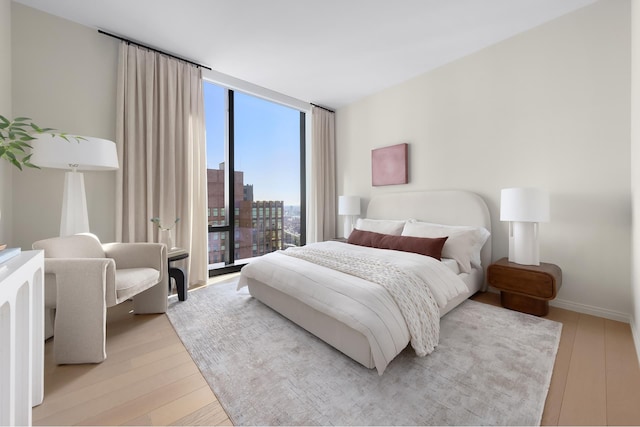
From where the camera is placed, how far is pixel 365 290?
5.17 ft

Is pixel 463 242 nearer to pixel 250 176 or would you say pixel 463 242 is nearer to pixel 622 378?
pixel 622 378

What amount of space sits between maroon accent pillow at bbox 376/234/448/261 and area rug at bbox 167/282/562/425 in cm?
61

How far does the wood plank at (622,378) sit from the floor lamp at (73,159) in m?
3.44

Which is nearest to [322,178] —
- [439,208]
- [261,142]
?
[261,142]

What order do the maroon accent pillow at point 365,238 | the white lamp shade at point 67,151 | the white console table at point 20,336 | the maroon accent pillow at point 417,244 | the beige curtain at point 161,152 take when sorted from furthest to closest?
the maroon accent pillow at point 365,238
the beige curtain at point 161,152
the maroon accent pillow at point 417,244
the white lamp shade at point 67,151
the white console table at point 20,336

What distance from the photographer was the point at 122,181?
2604mm

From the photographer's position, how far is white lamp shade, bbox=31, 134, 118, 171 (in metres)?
1.84

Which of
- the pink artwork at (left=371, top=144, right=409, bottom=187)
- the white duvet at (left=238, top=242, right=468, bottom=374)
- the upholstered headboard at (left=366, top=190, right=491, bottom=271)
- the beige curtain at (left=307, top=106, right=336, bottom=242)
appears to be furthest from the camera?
the beige curtain at (left=307, top=106, right=336, bottom=242)

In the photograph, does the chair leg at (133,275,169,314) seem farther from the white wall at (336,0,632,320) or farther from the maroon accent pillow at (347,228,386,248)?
the white wall at (336,0,632,320)

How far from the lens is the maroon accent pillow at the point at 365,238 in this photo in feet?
9.60

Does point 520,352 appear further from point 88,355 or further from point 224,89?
point 224,89

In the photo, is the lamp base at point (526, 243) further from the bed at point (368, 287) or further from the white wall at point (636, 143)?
the white wall at point (636, 143)

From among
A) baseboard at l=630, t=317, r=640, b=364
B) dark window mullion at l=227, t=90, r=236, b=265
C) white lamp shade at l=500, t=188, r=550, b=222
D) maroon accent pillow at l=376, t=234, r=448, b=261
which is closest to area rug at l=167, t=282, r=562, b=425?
baseboard at l=630, t=317, r=640, b=364

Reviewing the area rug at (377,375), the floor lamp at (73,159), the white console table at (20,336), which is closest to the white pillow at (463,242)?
the area rug at (377,375)
